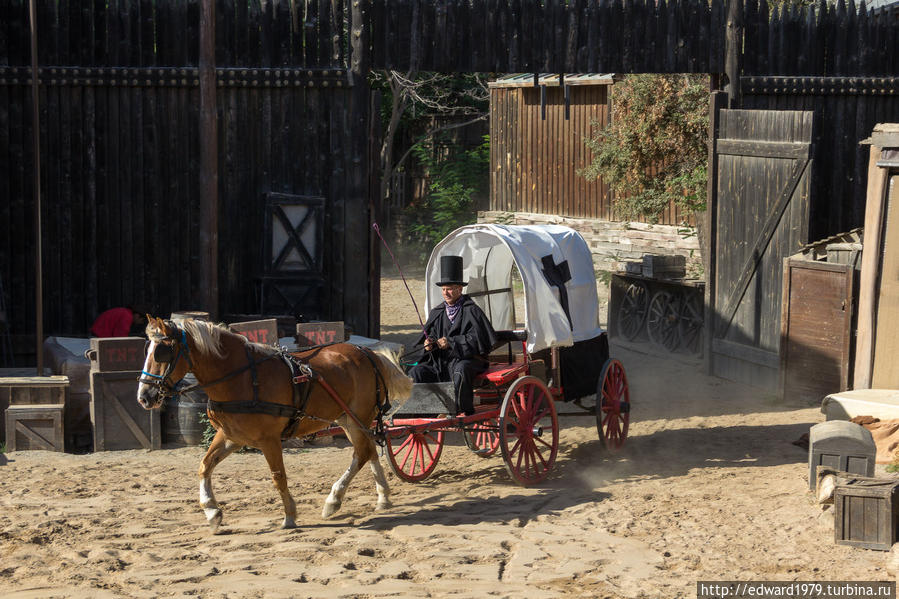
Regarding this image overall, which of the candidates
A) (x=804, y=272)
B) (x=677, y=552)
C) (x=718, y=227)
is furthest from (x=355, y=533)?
(x=718, y=227)

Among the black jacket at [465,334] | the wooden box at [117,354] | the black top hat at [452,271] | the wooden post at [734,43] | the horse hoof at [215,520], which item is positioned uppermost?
the wooden post at [734,43]

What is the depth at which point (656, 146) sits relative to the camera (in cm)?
1966

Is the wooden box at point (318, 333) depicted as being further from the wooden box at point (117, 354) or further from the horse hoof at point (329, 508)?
the horse hoof at point (329, 508)

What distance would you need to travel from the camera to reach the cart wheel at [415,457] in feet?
31.5

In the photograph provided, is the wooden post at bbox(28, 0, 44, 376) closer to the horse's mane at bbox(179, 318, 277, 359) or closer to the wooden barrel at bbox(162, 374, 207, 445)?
the wooden barrel at bbox(162, 374, 207, 445)

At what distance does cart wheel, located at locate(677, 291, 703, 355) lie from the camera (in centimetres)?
1650

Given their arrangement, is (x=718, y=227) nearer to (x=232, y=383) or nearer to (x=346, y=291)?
(x=346, y=291)

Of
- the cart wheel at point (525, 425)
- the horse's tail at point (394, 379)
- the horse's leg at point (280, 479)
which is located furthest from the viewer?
the cart wheel at point (525, 425)

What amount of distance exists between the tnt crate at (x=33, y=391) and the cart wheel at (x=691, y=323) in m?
9.71

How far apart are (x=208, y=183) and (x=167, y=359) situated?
17.5ft

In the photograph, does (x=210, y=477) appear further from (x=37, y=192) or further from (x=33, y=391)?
(x=37, y=192)

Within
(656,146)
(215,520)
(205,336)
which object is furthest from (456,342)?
(656,146)

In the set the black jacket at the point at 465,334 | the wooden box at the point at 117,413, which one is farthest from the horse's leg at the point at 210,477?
the wooden box at the point at 117,413

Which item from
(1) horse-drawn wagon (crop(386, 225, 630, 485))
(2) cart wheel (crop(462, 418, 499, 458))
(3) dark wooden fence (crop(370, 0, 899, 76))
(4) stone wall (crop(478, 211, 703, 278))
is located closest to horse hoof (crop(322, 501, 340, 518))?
(1) horse-drawn wagon (crop(386, 225, 630, 485))
